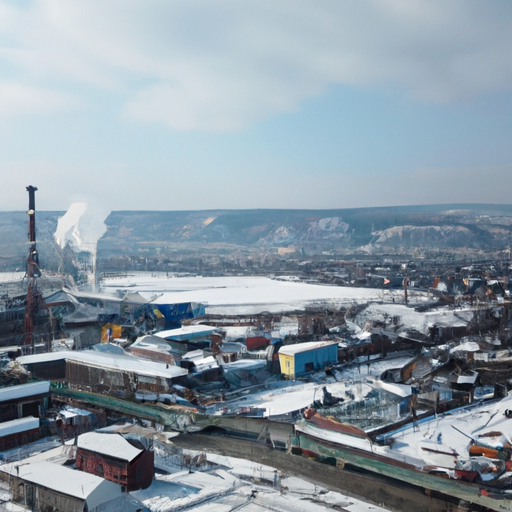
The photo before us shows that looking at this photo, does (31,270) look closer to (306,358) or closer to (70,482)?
(306,358)

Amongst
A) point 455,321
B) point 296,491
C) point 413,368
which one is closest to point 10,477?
point 296,491

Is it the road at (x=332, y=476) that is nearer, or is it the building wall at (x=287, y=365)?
the road at (x=332, y=476)

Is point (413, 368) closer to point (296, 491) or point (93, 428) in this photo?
point (296, 491)

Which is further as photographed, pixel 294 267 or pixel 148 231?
pixel 148 231

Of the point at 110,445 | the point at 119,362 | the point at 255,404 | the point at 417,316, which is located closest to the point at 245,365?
the point at 255,404

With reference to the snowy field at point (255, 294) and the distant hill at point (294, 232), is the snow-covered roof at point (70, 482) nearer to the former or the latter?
the snowy field at point (255, 294)

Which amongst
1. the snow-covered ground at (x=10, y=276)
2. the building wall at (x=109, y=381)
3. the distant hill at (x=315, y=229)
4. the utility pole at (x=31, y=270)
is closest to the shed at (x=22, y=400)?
the building wall at (x=109, y=381)

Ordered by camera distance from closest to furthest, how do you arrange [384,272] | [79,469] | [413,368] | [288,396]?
[79,469] → [288,396] → [413,368] → [384,272]

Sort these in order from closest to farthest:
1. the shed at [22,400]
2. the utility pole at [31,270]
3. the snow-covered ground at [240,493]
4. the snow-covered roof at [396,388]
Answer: the snow-covered ground at [240,493] < the shed at [22,400] < the snow-covered roof at [396,388] < the utility pole at [31,270]
